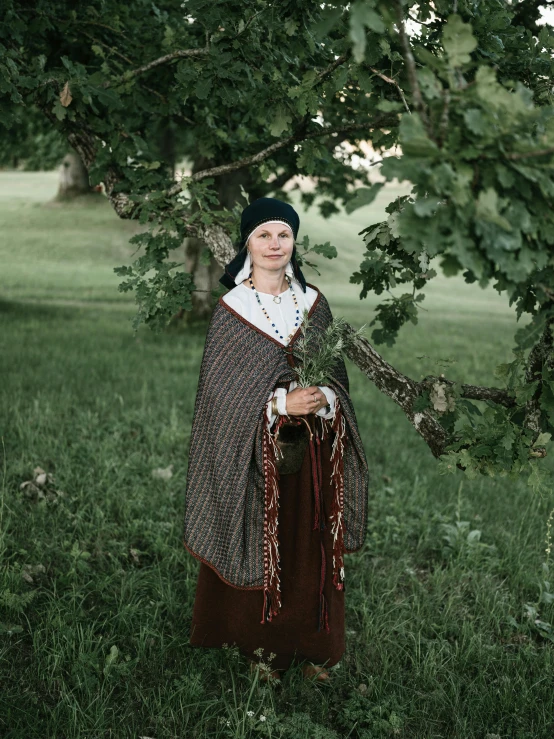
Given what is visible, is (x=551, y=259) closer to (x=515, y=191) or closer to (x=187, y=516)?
(x=515, y=191)

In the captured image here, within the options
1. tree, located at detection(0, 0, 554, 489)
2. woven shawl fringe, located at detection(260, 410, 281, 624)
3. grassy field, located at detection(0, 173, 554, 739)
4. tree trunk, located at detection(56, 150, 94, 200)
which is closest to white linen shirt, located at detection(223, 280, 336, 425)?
woven shawl fringe, located at detection(260, 410, 281, 624)

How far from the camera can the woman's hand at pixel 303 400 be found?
9.18ft

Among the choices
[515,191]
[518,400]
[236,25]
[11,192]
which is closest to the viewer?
[515,191]

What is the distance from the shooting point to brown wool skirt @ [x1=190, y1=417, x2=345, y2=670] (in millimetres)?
3170

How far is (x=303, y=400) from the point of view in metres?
2.79

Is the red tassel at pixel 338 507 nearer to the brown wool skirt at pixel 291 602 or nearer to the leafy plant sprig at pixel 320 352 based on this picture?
the brown wool skirt at pixel 291 602

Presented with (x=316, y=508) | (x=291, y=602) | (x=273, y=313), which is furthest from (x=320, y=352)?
(x=291, y=602)

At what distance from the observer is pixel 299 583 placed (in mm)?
3219

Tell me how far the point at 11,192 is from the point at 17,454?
35.5 metres

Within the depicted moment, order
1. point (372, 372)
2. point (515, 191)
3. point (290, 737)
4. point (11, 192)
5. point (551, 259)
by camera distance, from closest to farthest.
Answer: point (515, 191)
point (551, 259)
point (290, 737)
point (372, 372)
point (11, 192)

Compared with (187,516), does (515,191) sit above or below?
above

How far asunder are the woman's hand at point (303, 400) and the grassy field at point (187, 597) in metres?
0.48

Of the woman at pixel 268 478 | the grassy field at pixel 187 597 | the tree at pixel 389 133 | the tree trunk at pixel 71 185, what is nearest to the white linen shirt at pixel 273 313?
the woman at pixel 268 478

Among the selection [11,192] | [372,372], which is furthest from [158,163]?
[11,192]
